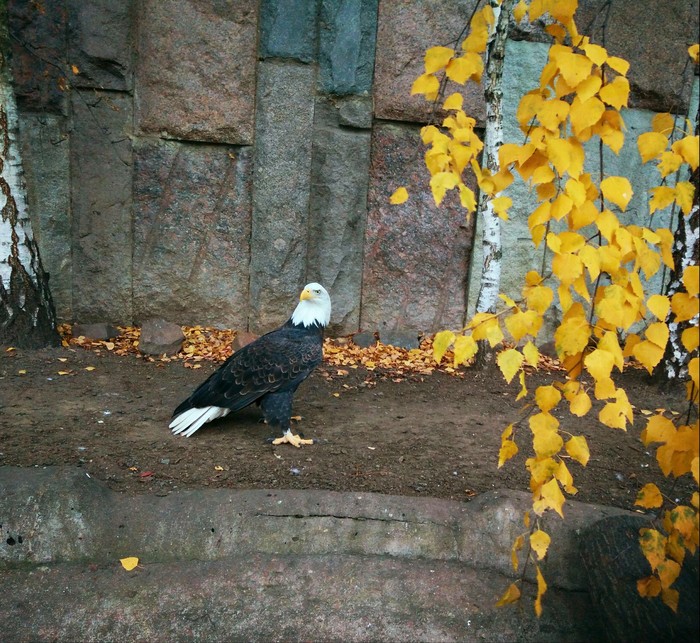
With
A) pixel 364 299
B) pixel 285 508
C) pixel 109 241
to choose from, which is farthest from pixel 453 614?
pixel 109 241

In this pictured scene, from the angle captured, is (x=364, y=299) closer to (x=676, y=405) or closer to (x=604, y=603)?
(x=676, y=405)

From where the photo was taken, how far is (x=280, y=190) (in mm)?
5496

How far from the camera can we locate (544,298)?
6.23ft

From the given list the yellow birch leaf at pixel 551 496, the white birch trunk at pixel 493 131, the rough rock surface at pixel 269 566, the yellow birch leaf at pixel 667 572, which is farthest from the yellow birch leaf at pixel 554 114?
the white birch trunk at pixel 493 131

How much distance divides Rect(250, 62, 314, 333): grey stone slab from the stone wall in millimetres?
11

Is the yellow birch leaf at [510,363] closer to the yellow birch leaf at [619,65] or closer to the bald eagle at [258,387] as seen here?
the yellow birch leaf at [619,65]

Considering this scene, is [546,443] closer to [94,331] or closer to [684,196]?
[684,196]

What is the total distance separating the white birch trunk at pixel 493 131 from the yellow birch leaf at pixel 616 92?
7.72ft

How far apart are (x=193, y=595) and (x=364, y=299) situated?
3297 mm

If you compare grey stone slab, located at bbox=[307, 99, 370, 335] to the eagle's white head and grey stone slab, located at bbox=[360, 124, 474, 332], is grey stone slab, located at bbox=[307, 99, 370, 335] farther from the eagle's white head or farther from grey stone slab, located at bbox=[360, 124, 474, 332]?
the eagle's white head

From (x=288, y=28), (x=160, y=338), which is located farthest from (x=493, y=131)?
(x=160, y=338)

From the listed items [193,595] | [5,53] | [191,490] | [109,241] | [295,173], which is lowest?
[193,595]

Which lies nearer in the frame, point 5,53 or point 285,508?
point 285,508

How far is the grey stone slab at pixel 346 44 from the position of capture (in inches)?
211
